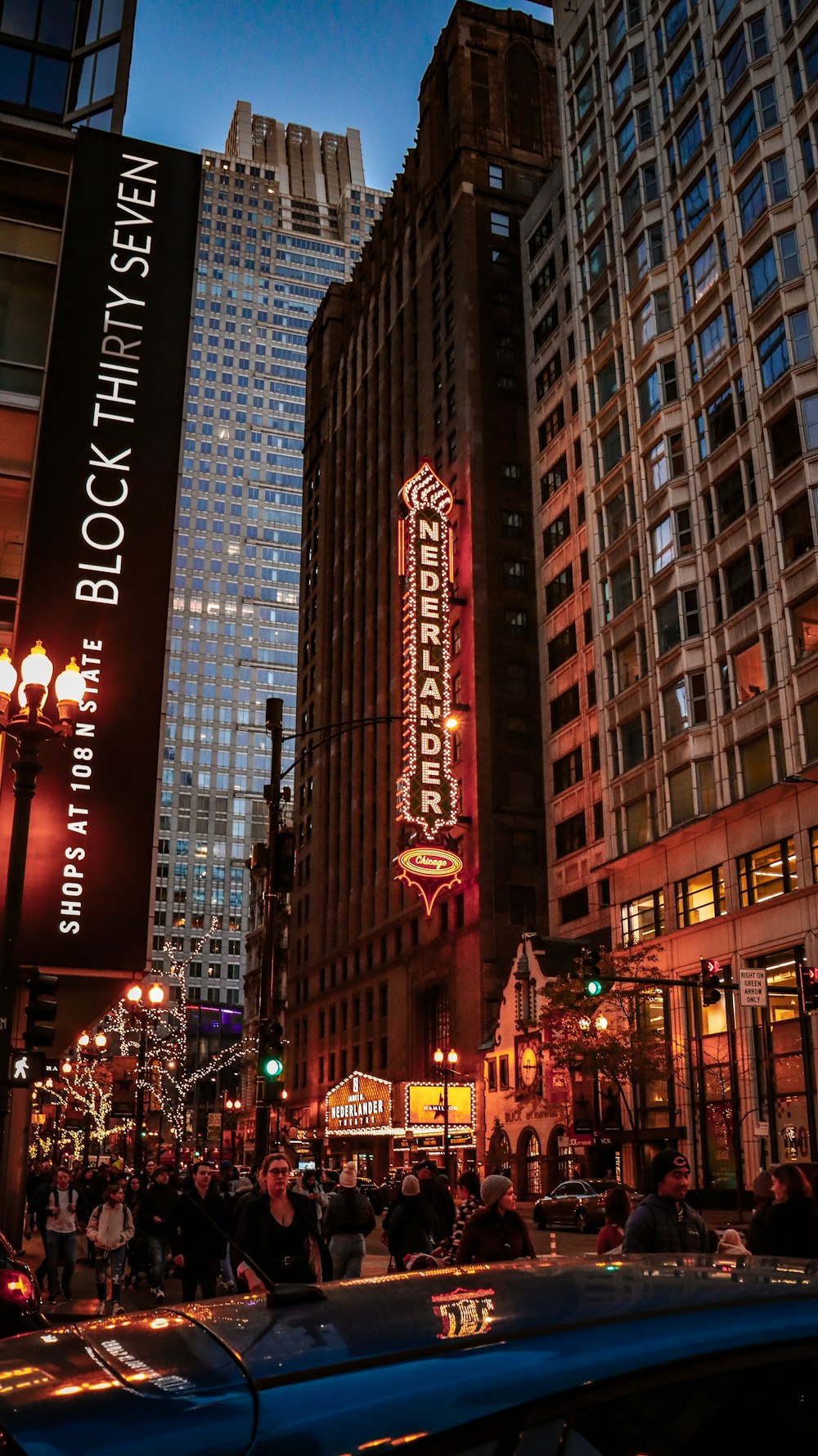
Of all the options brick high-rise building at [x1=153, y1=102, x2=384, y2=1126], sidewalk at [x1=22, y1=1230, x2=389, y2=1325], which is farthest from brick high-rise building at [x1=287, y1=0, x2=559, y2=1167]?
brick high-rise building at [x1=153, y1=102, x2=384, y2=1126]

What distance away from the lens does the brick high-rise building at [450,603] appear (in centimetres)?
7050

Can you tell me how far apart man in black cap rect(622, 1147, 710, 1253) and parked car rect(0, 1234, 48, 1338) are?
16.3ft

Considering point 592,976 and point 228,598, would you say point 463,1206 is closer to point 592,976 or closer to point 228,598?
point 592,976

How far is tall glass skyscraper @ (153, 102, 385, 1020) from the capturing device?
6501 inches

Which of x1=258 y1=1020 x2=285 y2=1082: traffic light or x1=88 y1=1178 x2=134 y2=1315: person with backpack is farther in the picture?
x1=258 y1=1020 x2=285 y2=1082: traffic light

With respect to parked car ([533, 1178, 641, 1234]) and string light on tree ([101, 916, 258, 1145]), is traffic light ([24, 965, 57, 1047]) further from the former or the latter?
string light on tree ([101, 916, 258, 1145])

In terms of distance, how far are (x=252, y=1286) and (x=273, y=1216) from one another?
108 cm

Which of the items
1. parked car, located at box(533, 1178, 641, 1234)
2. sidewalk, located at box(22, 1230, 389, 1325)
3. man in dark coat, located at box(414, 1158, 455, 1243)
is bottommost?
sidewalk, located at box(22, 1230, 389, 1325)

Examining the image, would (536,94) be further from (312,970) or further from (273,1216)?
(273,1216)

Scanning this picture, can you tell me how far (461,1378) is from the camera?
2102 mm

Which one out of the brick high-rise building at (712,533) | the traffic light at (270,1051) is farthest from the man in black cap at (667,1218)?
the brick high-rise building at (712,533)

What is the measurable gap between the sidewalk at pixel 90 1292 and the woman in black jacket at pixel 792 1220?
337 cm

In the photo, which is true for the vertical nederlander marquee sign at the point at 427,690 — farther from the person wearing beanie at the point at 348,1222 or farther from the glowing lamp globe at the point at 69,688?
the person wearing beanie at the point at 348,1222

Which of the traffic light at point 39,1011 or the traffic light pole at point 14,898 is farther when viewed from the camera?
the traffic light at point 39,1011
